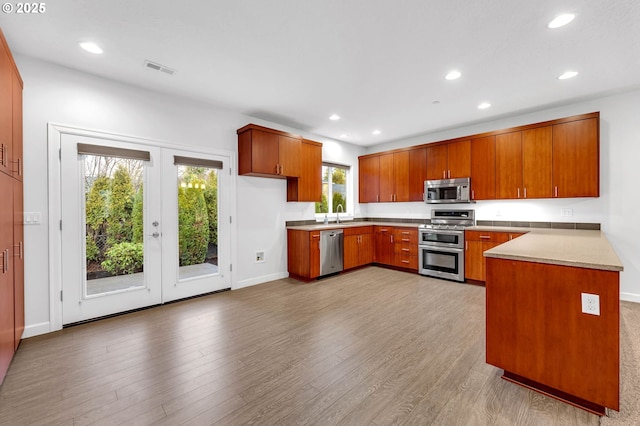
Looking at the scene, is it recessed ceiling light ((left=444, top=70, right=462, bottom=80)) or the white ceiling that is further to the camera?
recessed ceiling light ((left=444, top=70, right=462, bottom=80))

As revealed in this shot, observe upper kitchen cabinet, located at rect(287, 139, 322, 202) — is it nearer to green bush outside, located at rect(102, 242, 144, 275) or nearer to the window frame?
the window frame

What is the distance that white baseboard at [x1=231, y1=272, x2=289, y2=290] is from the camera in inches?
175

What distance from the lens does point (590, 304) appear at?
67.8 inches

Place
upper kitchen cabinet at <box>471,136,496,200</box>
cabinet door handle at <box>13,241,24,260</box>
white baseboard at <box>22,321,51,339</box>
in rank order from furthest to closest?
upper kitchen cabinet at <box>471,136,496,200</box>
white baseboard at <box>22,321,51,339</box>
cabinet door handle at <box>13,241,24,260</box>

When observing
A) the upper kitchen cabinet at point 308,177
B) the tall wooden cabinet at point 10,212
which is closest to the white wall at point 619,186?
the upper kitchen cabinet at point 308,177

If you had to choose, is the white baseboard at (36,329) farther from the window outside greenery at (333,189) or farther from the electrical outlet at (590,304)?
the electrical outlet at (590,304)

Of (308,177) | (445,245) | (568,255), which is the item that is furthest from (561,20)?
(308,177)

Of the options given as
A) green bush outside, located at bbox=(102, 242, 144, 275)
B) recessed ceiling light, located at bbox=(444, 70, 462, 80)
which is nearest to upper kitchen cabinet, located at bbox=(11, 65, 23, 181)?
green bush outside, located at bbox=(102, 242, 144, 275)

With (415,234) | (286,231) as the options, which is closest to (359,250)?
(415,234)

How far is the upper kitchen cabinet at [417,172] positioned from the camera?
5574mm

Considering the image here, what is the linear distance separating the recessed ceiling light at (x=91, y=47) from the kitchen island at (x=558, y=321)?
395 cm

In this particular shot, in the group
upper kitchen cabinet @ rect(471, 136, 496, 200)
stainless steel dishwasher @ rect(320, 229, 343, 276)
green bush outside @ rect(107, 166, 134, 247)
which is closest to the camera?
green bush outside @ rect(107, 166, 134, 247)

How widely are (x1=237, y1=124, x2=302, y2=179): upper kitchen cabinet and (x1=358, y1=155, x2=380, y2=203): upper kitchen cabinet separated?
227 centimetres

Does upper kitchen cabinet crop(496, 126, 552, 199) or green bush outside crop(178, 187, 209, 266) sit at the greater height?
upper kitchen cabinet crop(496, 126, 552, 199)
